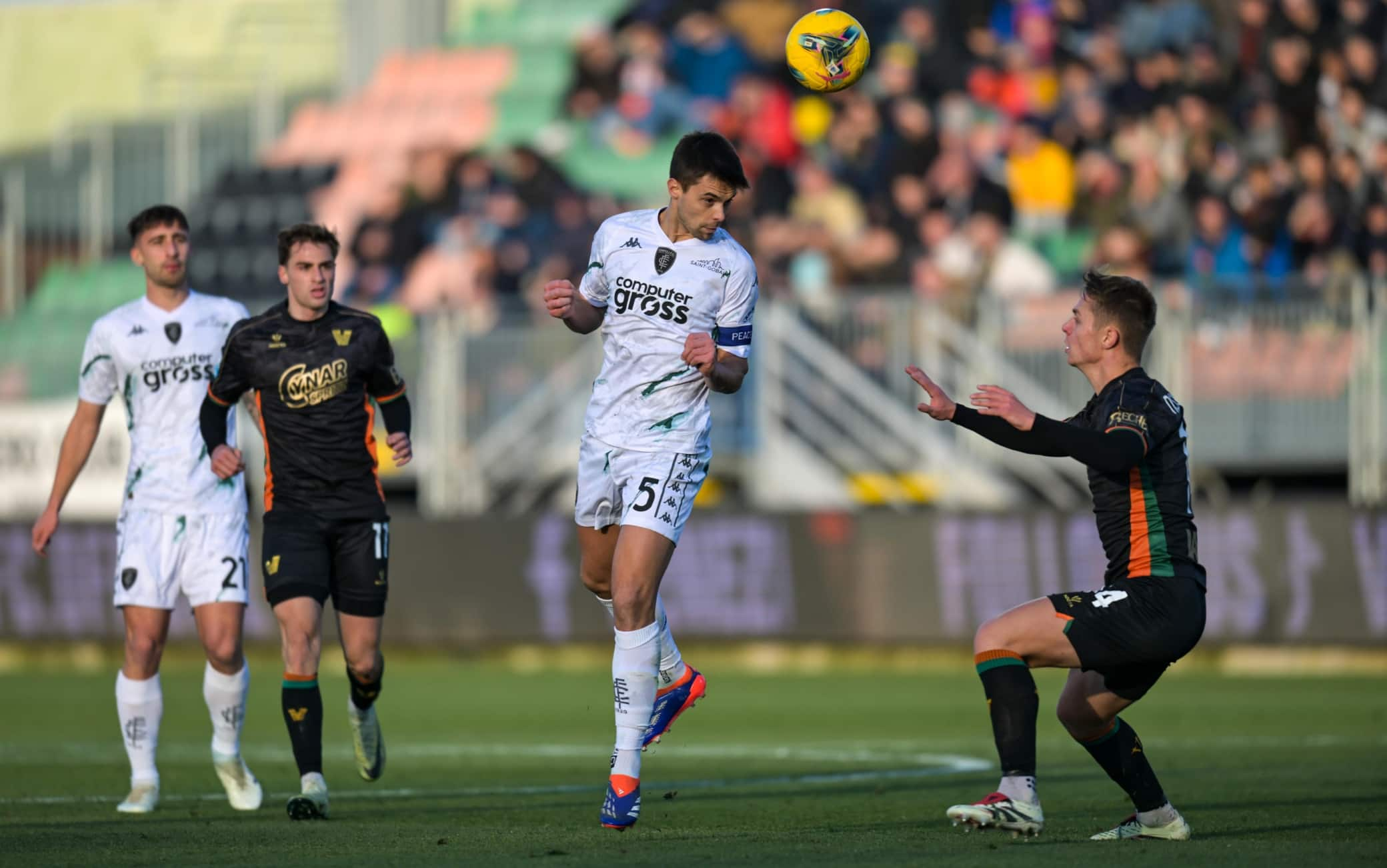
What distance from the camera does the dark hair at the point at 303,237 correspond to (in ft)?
30.6

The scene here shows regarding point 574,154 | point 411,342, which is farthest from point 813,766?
point 574,154

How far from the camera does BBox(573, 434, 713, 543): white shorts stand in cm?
838

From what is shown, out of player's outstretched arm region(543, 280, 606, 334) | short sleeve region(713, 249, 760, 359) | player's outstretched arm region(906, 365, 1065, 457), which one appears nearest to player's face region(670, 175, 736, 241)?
short sleeve region(713, 249, 760, 359)

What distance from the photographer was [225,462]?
9430mm

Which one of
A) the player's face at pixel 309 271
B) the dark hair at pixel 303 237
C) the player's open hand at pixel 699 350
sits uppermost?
the dark hair at pixel 303 237

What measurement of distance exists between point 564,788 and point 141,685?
2.12 m

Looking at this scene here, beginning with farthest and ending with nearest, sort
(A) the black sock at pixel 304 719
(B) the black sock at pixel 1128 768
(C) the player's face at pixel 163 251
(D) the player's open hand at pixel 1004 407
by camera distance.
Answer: (C) the player's face at pixel 163 251, (A) the black sock at pixel 304 719, (B) the black sock at pixel 1128 768, (D) the player's open hand at pixel 1004 407

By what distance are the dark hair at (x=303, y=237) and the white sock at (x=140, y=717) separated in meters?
2.15

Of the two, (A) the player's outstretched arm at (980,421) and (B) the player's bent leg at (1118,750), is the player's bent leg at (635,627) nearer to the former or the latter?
(A) the player's outstretched arm at (980,421)

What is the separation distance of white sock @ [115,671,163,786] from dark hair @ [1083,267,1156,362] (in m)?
4.82

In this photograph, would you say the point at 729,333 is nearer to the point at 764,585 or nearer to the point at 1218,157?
the point at 764,585

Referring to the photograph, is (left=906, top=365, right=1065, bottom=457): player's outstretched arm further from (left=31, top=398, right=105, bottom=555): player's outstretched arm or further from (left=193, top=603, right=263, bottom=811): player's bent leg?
(left=31, top=398, right=105, bottom=555): player's outstretched arm

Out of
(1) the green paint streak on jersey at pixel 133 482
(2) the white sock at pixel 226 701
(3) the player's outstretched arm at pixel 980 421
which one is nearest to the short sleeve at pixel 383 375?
(1) the green paint streak on jersey at pixel 133 482

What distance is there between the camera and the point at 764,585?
19.8m
